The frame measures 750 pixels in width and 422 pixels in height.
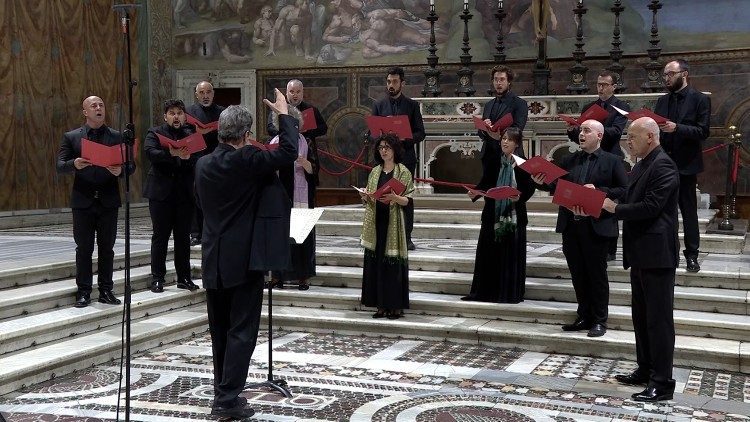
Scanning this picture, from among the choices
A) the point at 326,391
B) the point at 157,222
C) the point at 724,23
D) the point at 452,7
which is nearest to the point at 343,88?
the point at 452,7

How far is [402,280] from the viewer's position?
774 cm

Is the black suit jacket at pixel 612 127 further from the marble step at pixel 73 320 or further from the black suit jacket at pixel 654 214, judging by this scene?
the marble step at pixel 73 320

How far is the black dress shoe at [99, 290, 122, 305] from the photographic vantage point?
24.9 ft

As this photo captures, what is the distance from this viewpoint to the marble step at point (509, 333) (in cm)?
656

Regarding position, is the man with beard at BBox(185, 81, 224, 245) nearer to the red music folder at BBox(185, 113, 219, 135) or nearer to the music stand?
the red music folder at BBox(185, 113, 219, 135)

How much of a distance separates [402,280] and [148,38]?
35.9ft

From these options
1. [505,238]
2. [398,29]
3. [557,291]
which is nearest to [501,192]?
[505,238]

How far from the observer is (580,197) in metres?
5.96

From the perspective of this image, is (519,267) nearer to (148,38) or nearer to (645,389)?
(645,389)

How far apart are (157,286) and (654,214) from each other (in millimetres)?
4911

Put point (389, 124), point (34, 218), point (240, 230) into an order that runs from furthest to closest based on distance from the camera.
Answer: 1. point (34, 218)
2. point (389, 124)
3. point (240, 230)

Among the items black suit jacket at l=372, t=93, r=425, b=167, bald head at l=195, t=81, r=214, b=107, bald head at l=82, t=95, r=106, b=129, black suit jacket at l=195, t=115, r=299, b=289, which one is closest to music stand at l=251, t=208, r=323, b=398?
black suit jacket at l=195, t=115, r=299, b=289

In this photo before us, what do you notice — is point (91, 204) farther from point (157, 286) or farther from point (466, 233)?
point (466, 233)

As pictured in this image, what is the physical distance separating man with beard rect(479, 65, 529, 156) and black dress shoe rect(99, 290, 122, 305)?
3757mm
